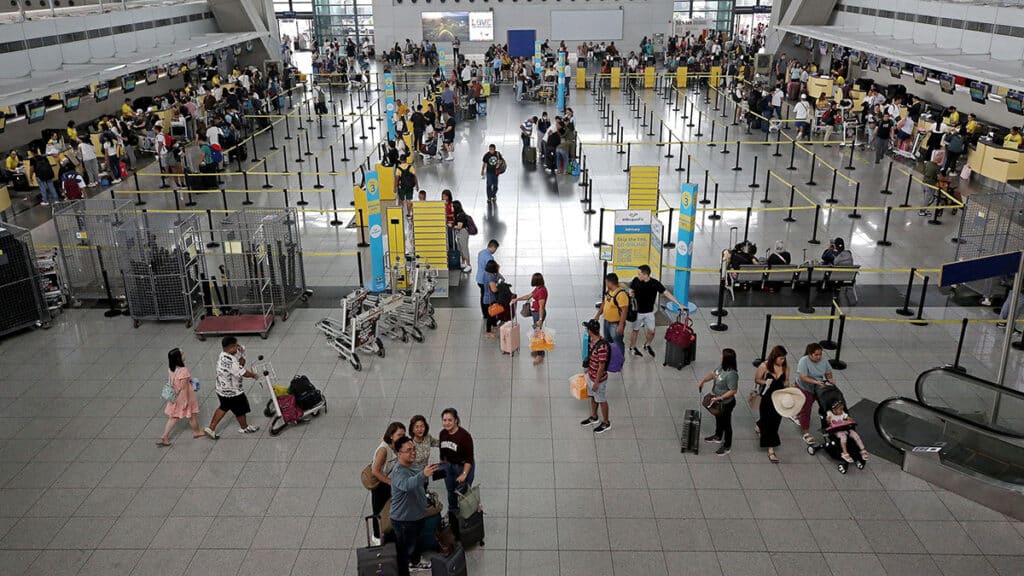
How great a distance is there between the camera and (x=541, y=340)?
11195mm

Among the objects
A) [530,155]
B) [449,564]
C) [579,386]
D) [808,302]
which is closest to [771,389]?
[579,386]

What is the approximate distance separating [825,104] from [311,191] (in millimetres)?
17800

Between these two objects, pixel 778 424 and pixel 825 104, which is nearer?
pixel 778 424

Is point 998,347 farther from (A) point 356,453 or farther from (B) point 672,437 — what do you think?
(A) point 356,453

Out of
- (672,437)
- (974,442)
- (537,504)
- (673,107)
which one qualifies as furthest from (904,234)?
(673,107)

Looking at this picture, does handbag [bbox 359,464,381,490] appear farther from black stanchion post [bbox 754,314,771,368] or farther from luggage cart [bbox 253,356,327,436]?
black stanchion post [bbox 754,314,771,368]

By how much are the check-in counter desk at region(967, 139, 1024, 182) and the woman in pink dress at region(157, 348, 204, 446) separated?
18772 millimetres

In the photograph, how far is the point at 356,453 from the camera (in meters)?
9.01

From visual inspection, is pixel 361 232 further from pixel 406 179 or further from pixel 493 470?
pixel 493 470

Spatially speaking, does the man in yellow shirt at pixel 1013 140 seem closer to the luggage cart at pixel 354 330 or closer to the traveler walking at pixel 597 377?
the traveler walking at pixel 597 377

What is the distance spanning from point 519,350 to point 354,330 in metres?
2.39

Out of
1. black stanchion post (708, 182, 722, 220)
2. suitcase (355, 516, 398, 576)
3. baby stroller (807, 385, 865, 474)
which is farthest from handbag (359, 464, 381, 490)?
black stanchion post (708, 182, 722, 220)

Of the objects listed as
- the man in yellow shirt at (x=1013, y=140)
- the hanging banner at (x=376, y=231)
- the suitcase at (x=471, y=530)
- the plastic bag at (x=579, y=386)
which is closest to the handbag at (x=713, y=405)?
the plastic bag at (x=579, y=386)

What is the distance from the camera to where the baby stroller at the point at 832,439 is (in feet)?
28.5
